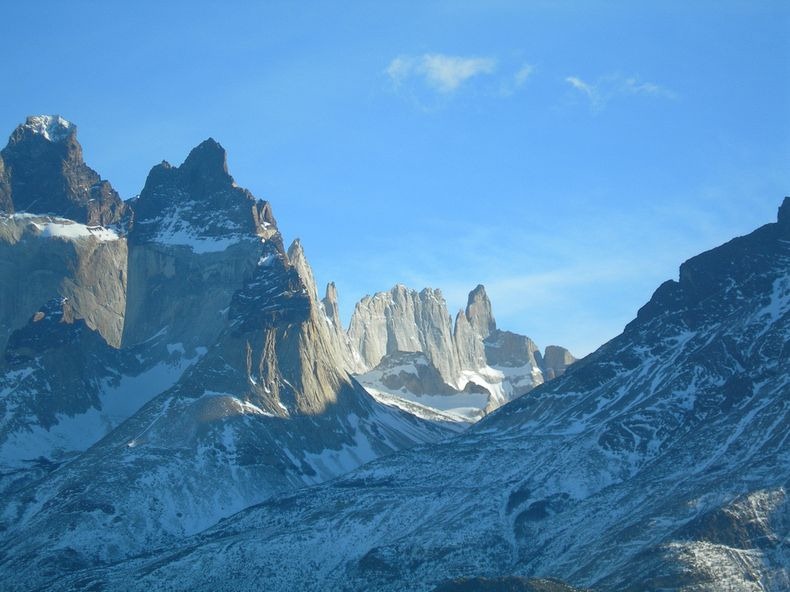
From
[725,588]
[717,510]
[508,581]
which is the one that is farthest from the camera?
[717,510]

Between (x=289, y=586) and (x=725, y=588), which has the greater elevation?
(x=289, y=586)

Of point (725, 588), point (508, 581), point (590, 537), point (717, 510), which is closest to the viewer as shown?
point (508, 581)

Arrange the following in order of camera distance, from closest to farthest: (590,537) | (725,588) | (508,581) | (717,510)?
(508,581), (725,588), (717,510), (590,537)

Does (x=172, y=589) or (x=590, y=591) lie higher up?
(x=172, y=589)

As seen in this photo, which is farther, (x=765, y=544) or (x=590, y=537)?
(x=590, y=537)

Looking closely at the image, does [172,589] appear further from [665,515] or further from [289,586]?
[665,515]

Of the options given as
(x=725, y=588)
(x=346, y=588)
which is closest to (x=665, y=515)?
(x=725, y=588)

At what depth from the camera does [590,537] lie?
195375 millimetres

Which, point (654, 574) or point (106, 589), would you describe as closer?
point (654, 574)

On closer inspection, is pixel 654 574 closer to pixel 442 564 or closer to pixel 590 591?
pixel 590 591

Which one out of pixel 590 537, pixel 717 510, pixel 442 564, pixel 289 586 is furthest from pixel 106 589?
pixel 717 510

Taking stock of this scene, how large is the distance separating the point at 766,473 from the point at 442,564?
3713 cm

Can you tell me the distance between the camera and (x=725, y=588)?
168 meters

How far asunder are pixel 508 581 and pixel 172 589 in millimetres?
54690
